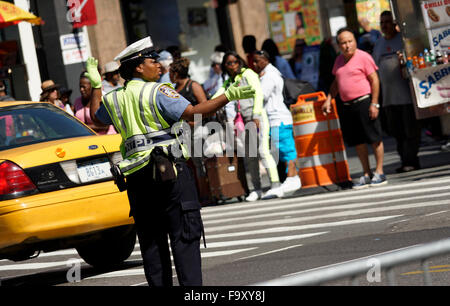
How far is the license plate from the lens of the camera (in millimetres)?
8406

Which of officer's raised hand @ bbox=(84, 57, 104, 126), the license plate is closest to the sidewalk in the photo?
the license plate

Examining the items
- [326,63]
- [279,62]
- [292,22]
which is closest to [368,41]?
[326,63]

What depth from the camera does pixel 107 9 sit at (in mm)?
22594

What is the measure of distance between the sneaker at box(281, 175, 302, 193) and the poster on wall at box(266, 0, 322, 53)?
12.6 metres

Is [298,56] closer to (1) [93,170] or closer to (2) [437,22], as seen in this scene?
(2) [437,22]

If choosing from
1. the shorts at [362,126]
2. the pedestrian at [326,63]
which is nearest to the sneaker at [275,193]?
the shorts at [362,126]

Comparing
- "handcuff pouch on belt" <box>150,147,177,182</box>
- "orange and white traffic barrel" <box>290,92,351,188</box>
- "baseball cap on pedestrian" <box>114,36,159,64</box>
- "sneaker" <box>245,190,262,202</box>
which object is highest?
"baseball cap on pedestrian" <box>114,36,159,64</box>

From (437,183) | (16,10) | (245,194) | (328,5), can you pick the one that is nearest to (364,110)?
(437,183)

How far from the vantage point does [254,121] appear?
516 inches

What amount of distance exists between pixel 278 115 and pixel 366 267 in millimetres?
10207

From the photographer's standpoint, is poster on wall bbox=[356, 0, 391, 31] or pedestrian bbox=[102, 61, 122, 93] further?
poster on wall bbox=[356, 0, 391, 31]

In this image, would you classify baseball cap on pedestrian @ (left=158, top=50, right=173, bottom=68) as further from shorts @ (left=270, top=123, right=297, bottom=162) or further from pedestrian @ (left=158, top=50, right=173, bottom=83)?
shorts @ (left=270, top=123, right=297, bottom=162)

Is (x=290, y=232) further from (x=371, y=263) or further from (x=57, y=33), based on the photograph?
(x=57, y=33)
